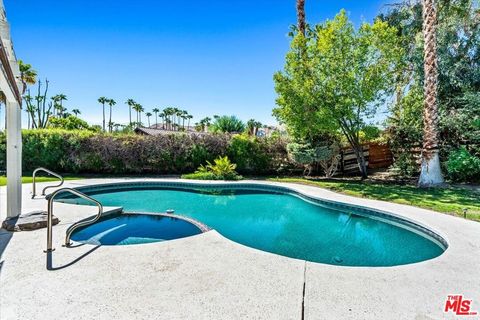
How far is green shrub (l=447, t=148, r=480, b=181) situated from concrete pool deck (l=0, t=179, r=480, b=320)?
8.42 meters

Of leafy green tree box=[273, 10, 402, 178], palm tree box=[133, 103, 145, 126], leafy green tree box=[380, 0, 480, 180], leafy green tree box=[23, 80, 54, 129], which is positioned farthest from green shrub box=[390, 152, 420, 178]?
palm tree box=[133, 103, 145, 126]

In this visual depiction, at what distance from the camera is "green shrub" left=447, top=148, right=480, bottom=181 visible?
11.8m

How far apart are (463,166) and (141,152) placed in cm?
1644

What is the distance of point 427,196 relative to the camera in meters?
10.1

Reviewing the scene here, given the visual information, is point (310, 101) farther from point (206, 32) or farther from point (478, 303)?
point (478, 303)

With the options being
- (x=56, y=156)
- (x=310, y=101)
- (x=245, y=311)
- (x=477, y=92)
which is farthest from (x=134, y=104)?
(x=245, y=311)

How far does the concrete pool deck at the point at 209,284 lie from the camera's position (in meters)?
3.13

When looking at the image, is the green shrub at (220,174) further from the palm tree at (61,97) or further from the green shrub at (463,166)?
the palm tree at (61,97)

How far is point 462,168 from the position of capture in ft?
39.3

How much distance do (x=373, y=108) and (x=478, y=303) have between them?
11387mm

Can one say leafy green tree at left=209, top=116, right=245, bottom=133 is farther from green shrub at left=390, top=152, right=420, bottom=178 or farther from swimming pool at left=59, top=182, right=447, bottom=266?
green shrub at left=390, top=152, right=420, bottom=178

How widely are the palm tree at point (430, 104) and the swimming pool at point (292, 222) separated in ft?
18.1

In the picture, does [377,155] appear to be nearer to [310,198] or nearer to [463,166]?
[463,166]

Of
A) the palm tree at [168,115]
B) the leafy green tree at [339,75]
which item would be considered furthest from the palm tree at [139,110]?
the leafy green tree at [339,75]
